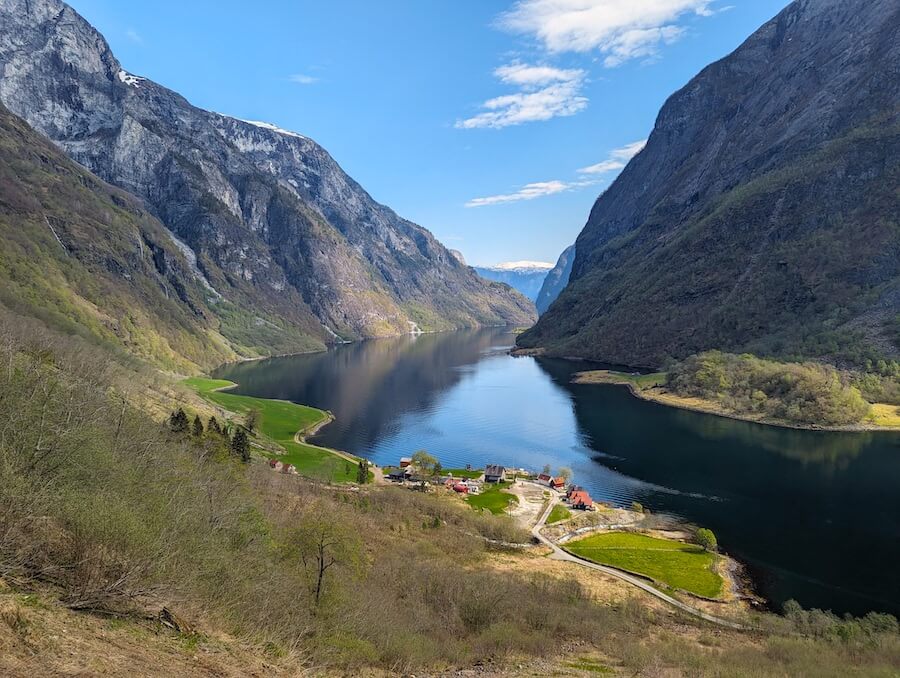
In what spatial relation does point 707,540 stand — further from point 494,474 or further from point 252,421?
point 252,421

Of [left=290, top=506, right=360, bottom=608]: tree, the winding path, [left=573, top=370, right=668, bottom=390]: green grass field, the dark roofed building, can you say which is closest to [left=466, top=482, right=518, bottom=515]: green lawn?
the dark roofed building

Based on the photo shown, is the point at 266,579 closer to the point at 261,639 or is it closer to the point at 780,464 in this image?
the point at 261,639

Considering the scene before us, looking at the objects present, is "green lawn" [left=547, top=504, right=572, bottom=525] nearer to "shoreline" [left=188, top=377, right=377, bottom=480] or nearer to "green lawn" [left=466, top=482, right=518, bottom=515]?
"green lawn" [left=466, top=482, right=518, bottom=515]

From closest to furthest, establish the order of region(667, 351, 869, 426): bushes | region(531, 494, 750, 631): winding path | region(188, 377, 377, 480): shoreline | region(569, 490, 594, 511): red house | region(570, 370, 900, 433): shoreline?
1. region(531, 494, 750, 631): winding path
2. region(569, 490, 594, 511): red house
3. region(188, 377, 377, 480): shoreline
4. region(570, 370, 900, 433): shoreline
5. region(667, 351, 869, 426): bushes

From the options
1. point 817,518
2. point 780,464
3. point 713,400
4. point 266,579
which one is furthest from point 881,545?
point 713,400

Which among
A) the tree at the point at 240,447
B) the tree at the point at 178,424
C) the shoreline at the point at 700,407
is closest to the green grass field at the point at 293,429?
the tree at the point at 240,447

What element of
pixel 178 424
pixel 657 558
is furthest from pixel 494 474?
pixel 178 424

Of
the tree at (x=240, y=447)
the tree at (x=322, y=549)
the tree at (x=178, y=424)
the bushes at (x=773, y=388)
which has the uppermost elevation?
the bushes at (x=773, y=388)

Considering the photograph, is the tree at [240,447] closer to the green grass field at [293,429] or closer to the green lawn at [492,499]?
the green grass field at [293,429]
